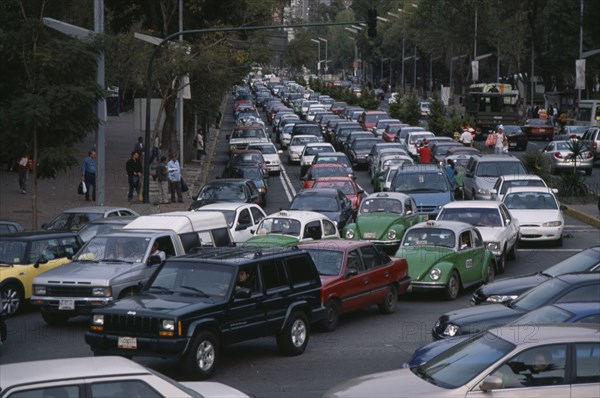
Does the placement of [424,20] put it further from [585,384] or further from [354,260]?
[585,384]

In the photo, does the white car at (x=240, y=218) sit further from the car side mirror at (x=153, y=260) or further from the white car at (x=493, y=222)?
the car side mirror at (x=153, y=260)

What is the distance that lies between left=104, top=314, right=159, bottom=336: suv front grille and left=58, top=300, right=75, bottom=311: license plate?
3.83 meters

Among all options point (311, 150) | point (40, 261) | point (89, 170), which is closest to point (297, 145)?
point (311, 150)

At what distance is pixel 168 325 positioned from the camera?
538 inches

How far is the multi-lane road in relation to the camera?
47.0 feet

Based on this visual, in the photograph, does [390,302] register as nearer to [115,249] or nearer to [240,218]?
[115,249]

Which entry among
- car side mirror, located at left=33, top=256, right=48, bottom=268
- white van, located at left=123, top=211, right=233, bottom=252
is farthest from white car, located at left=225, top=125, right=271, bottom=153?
car side mirror, located at left=33, top=256, right=48, bottom=268

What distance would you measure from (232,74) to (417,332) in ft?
105

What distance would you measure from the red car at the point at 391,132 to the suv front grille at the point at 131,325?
42.8 metres

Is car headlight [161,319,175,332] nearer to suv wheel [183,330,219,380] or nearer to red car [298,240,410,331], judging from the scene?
suv wheel [183,330,219,380]

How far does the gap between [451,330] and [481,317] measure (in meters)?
0.47

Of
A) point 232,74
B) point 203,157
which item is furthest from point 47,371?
point 203,157

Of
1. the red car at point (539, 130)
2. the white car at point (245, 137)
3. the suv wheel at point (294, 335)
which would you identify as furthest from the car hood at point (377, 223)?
the red car at point (539, 130)

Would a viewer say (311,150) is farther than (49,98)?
Yes
